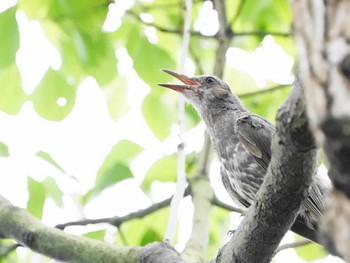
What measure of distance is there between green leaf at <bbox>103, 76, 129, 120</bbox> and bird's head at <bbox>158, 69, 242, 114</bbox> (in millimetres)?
404

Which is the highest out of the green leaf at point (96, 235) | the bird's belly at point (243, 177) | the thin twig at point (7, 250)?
the bird's belly at point (243, 177)

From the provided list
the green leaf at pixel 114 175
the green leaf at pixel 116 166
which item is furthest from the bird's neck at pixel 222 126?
the green leaf at pixel 114 175

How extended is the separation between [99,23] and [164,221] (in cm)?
111

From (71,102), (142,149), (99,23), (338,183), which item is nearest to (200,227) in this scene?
(142,149)

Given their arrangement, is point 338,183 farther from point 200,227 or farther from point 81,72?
point 81,72

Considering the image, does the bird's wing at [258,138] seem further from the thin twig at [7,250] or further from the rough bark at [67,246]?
the thin twig at [7,250]

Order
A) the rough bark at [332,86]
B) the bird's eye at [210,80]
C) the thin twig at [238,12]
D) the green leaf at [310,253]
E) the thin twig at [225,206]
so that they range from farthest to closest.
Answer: the bird's eye at [210,80], the thin twig at [238,12], the thin twig at [225,206], the green leaf at [310,253], the rough bark at [332,86]

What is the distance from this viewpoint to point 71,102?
352 cm

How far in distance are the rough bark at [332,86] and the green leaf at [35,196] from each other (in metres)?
2.46

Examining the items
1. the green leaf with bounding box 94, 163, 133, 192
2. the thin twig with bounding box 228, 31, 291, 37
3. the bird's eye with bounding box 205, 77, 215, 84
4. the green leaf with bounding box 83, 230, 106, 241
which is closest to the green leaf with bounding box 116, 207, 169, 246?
the green leaf with bounding box 83, 230, 106, 241

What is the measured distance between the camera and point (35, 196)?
10.5 feet

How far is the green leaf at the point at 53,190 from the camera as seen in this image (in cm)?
334

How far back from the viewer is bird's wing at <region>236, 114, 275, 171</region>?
3289 mm

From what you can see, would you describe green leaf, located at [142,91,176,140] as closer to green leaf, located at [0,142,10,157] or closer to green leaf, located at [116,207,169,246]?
green leaf, located at [116,207,169,246]
